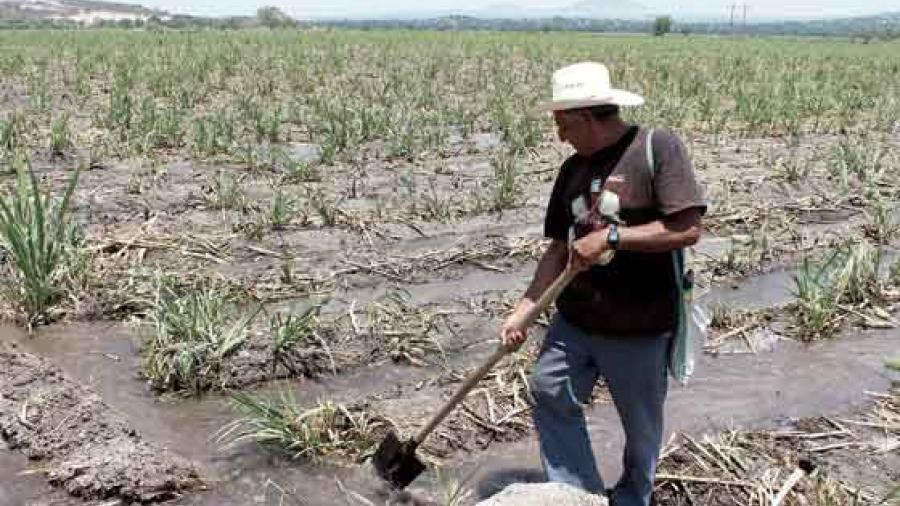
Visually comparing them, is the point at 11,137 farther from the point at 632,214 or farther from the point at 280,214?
the point at 632,214

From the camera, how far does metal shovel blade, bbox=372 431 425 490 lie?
133 inches

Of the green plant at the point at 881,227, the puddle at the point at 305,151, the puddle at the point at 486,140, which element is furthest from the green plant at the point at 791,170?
the puddle at the point at 305,151

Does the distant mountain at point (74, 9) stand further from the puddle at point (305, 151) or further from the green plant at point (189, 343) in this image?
the green plant at point (189, 343)

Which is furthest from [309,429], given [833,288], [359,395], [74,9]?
[74,9]

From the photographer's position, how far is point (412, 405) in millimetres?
4055

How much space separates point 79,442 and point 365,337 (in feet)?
5.04

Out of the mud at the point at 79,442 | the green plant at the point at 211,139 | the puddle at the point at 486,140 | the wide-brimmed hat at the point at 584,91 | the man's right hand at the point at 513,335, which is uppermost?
the wide-brimmed hat at the point at 584,91

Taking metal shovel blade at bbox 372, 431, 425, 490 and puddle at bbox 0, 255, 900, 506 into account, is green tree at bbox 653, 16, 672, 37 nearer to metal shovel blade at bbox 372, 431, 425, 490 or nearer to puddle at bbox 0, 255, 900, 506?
puddle at bbox 0, 255, 900, 506

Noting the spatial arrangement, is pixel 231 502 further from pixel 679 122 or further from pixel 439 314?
pixel 679 122

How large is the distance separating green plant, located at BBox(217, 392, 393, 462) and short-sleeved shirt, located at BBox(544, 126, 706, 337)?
114cm

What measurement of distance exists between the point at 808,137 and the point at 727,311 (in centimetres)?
704

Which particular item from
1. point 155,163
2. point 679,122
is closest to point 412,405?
point 155,163

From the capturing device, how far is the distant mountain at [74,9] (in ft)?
421

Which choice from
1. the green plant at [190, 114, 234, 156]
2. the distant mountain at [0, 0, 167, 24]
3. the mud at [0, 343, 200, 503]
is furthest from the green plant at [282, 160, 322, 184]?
the distant mountain at [0, 0, 167, 24]
